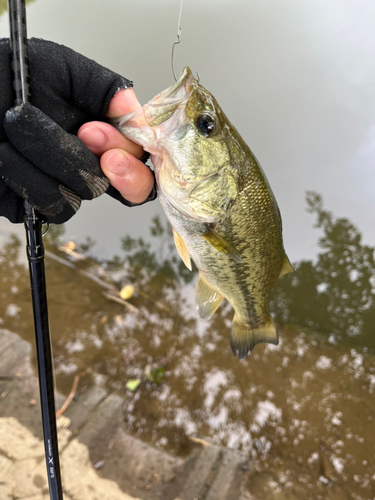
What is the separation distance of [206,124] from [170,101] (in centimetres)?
17

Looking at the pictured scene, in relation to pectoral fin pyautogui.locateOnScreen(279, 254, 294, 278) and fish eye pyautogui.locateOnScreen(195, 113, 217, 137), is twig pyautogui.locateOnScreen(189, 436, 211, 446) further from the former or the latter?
fish eye pyautogui.locateOnScreen(195, 113, 217, 137)

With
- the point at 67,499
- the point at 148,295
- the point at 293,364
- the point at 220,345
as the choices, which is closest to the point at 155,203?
the point at 148,295

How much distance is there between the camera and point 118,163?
46.1 inches

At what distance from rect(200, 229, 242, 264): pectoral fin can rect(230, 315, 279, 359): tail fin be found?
736 mm

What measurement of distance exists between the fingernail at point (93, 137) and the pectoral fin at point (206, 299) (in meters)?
0.96

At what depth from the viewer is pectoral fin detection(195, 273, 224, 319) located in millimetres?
1791

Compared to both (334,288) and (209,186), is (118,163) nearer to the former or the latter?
(209,186)

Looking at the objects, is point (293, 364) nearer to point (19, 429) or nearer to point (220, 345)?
point (220, 345)

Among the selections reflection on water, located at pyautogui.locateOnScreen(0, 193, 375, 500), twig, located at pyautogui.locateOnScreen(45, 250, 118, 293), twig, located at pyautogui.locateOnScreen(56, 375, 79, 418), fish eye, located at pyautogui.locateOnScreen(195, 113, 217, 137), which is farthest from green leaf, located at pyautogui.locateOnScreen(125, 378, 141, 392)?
fish eye, located at pyautogui.locateOnScreen(195, 113, 217, 137)

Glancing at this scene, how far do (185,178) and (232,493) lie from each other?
255cm

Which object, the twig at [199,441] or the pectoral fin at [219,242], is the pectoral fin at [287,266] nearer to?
the pectoral fin at [219,242]

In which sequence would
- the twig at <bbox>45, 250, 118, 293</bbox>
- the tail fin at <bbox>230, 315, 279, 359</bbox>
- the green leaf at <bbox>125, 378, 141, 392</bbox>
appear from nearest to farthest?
the tail fin at <bbox>230, 315, 279, 359</bbox> < the green leaf at <bbox>125, 378, 141, 392</bbox> < the twig at <bbox>45, 250, 118, 293</bbox>

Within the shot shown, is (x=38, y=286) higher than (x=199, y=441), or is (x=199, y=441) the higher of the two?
(x=38, y=286)

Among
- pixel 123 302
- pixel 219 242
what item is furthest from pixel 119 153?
pixel 123 302
